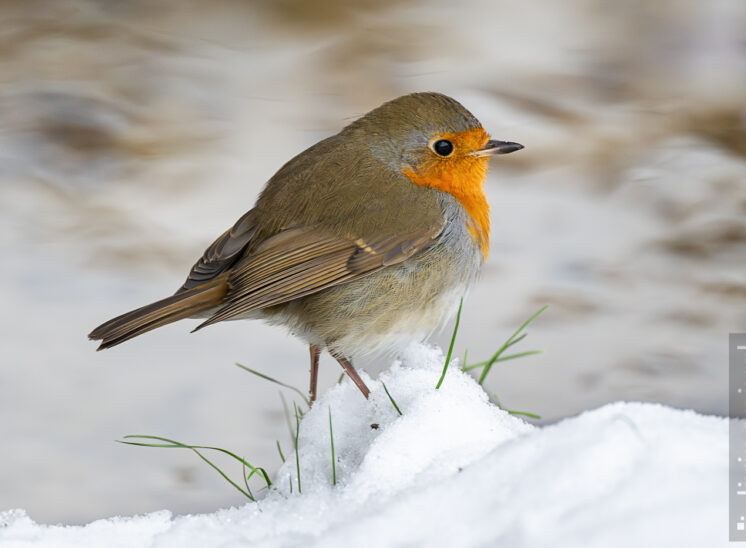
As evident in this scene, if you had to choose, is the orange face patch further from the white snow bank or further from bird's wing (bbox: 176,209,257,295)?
the white snow bank

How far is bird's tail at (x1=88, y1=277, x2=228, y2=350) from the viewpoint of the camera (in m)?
2.63

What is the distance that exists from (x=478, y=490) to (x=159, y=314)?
1.25m

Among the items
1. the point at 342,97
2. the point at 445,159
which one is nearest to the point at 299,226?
the point at 445,159

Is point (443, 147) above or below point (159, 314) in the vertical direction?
above

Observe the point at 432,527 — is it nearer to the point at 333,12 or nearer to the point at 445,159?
the point at 445,159

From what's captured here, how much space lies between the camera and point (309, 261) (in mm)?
2773

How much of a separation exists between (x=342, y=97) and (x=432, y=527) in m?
5.14

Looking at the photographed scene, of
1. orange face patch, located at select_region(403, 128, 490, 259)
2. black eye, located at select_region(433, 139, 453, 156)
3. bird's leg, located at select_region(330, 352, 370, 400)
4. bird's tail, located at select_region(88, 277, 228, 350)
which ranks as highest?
black eye, located at select_region(433, 139, 453, 156)

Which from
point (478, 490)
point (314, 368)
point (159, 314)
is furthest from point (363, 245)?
point (478, 490)

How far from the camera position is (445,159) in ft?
9.65

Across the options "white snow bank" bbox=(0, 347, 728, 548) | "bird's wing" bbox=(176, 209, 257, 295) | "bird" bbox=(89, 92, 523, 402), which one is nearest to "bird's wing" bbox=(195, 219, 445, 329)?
"bird" bbox=(89, 92, 523, 402)

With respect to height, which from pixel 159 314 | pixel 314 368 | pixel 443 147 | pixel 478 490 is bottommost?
pixel 314 368

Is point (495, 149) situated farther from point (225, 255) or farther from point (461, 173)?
point (225, 255)

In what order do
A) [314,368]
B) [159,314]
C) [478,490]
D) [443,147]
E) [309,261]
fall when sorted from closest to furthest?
[478,490] < [159,314] < [309,261] < [443,147] < [314,368]
